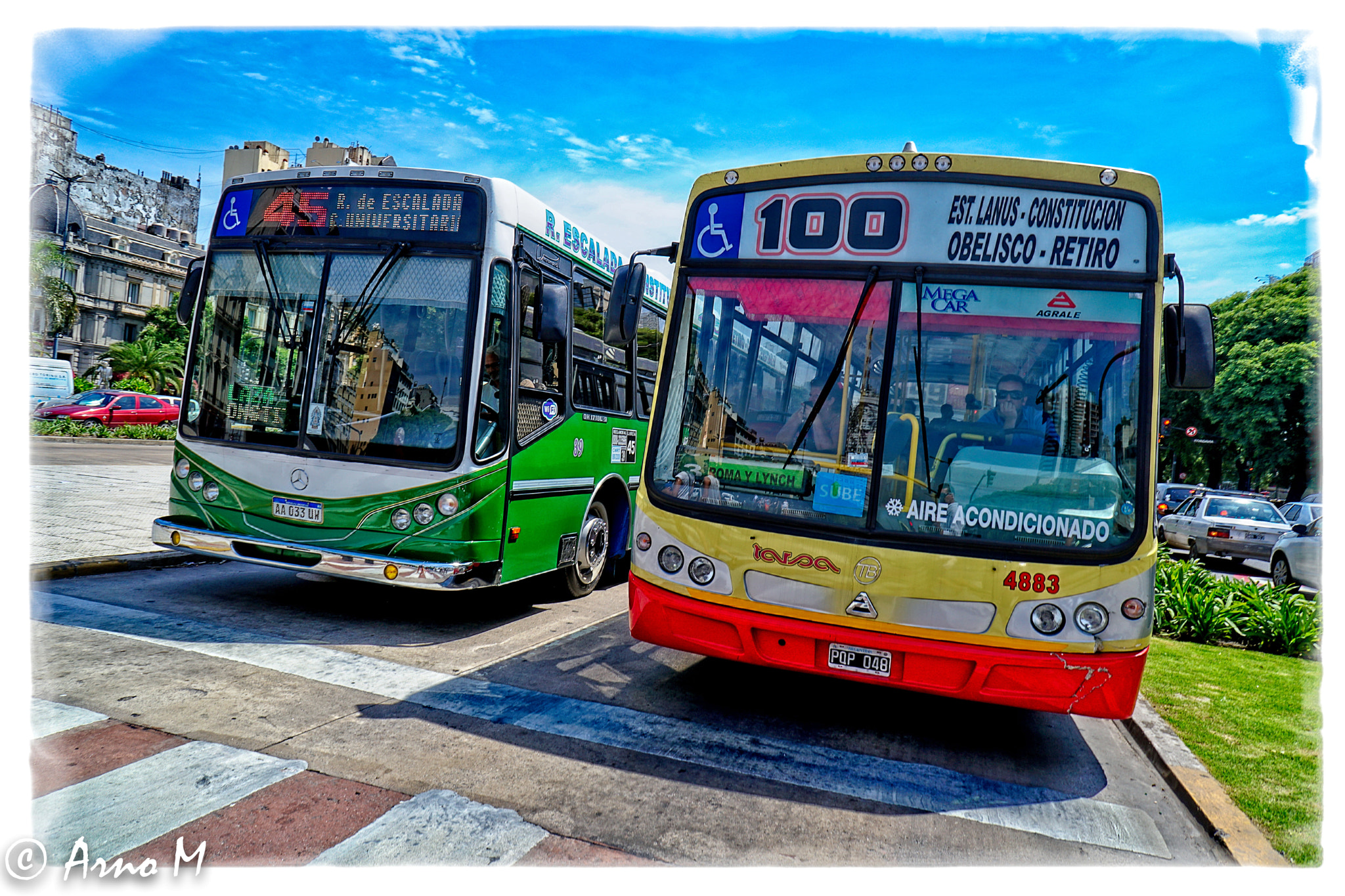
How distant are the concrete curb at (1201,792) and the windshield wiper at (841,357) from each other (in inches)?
103

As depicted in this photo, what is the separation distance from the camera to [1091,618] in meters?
4.41

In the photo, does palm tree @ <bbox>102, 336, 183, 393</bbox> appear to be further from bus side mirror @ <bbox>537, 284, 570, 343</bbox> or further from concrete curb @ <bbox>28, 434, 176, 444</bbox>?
bus side mirror @ <bbox>537, 284, 570, 343</bbox>

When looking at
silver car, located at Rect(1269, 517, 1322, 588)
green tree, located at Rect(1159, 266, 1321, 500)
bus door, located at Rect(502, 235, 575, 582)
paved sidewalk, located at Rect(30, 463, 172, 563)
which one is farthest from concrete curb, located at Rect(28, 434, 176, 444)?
green tree, located at Rect(1159, 266, 1321, 500)

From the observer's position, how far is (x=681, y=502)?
5102 millimetres

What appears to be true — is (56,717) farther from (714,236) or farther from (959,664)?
(959,664)

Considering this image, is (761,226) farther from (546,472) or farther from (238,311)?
(238,311)

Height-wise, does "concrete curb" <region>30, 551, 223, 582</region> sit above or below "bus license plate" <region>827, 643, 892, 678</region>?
below

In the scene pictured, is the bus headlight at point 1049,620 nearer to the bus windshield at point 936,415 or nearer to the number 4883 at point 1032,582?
the number 4883 at point 1032,582

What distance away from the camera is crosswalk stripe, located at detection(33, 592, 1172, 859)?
13.3ft

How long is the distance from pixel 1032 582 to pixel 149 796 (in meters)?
4.06

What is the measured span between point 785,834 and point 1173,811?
7.02ft

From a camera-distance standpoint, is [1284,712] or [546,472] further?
[546,472]

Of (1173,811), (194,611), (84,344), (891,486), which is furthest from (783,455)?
(84,344)

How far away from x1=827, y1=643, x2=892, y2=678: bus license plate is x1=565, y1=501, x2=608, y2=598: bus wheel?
151 inches
